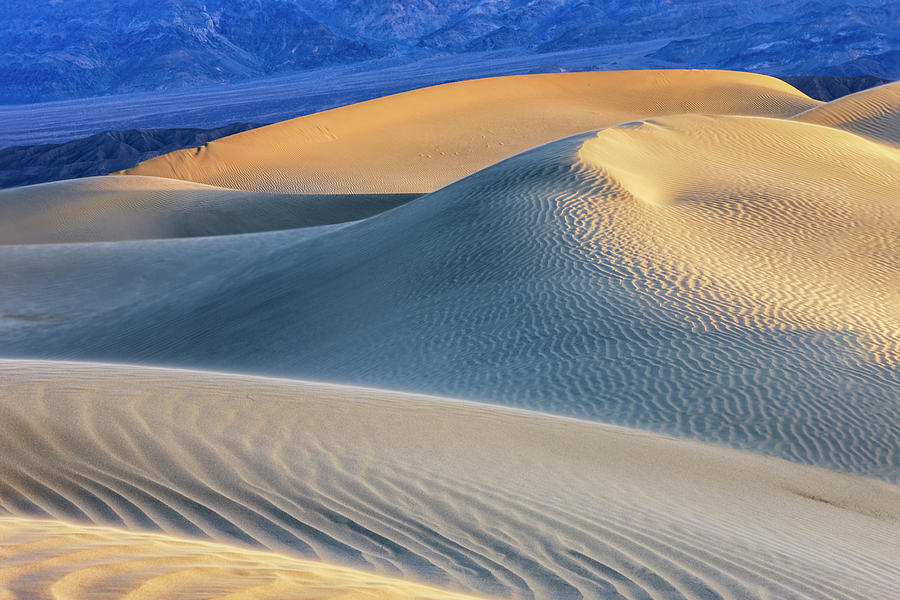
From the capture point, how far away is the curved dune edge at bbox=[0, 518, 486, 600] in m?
2.41

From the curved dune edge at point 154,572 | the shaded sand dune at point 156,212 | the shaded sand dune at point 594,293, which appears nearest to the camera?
the curved dune edge at point 154,572

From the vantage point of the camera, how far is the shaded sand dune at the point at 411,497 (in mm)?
3361

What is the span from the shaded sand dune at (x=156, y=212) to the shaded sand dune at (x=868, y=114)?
12.1 m

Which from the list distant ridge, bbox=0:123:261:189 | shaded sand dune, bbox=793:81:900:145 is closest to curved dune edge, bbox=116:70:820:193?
shaded sand dune, bbox=793:81:900:145

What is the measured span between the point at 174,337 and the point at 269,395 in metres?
7.24

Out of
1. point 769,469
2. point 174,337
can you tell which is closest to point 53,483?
point 769,469

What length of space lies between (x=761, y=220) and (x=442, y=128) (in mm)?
26317

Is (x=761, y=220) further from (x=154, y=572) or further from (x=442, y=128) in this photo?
(x=442, y=128)

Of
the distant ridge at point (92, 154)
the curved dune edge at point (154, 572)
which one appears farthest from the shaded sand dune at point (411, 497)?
the distant ridge at point (92, 154)

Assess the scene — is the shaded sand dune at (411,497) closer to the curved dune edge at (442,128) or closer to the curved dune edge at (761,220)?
the curved dune edge at (761,220)

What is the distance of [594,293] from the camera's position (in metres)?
9.72

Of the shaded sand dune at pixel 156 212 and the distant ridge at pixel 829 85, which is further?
the distant ridge at pixel 829 85

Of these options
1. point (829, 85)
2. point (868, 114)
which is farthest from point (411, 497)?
point (829, 85)

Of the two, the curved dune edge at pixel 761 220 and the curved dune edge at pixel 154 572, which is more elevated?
the curved dune edge at pixel 154 572
